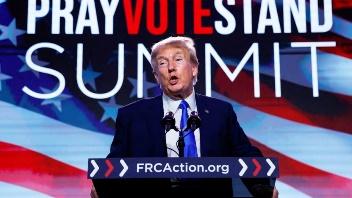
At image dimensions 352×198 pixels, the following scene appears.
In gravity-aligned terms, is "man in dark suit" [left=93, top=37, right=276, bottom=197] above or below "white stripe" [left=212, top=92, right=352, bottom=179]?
above

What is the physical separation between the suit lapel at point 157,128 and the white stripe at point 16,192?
45.0 inches

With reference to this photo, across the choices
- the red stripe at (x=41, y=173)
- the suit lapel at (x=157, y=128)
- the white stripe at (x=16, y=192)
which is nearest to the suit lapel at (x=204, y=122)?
the suit lapel at (x=157, y=128)

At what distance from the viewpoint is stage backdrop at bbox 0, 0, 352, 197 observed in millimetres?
2932

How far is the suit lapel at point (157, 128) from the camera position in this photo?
6.15 ft

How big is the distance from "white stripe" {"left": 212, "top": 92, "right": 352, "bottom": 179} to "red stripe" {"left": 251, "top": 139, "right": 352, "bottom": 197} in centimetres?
3

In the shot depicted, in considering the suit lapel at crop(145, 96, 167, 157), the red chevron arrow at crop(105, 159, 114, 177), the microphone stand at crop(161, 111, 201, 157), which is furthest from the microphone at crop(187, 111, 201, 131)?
the red chevron arrow at crop(105, 159, 114, 177)

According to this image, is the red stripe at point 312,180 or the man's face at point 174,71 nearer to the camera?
the man's face at point 174,71

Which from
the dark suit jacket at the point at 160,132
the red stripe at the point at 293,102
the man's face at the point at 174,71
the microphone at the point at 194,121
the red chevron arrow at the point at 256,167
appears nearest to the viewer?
the red chevron arrow at the point at 256,167

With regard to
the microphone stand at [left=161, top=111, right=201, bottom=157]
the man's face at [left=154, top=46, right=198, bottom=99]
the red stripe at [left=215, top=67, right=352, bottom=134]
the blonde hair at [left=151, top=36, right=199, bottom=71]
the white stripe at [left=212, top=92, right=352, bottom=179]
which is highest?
the blonde hair at [left=151, top=36, right=199, bottom=71]

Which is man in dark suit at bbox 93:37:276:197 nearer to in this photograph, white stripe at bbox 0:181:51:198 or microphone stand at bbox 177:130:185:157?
microphone stand at bbox 177:130:185:157

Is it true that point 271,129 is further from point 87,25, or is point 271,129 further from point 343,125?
point 87,25

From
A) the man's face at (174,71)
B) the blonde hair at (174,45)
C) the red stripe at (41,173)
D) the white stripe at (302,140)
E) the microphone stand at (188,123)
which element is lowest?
the red stripe at (41,173)

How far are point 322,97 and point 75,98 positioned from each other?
4.29 feet

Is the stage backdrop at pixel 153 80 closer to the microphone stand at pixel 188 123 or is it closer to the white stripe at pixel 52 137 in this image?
the white stripe at pixel 52 137
